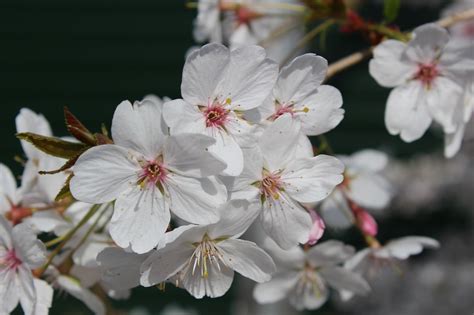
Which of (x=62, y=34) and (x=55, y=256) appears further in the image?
(x=62, y=34)

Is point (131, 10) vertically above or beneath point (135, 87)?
above

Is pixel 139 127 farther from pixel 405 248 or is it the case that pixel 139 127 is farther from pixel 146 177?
pixel 405 248

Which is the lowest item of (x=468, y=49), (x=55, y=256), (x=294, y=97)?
(x=55, y=256)

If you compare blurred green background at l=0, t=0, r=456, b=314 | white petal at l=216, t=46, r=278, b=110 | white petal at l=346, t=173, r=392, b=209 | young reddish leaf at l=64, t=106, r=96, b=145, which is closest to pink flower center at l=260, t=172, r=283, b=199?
white petal at l=216, t=46, r=278, b=110

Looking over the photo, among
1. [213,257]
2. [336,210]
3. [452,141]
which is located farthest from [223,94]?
[336,210]

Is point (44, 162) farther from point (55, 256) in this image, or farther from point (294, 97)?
point (294, 97)

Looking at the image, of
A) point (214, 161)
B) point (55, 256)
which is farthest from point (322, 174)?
point (55, 256)

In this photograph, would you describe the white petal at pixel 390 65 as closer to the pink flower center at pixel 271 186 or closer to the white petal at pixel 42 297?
the pink flower center at pixel 271 186
